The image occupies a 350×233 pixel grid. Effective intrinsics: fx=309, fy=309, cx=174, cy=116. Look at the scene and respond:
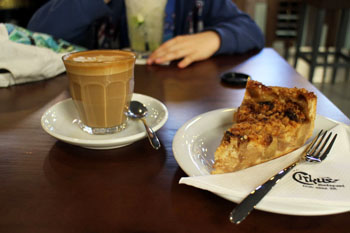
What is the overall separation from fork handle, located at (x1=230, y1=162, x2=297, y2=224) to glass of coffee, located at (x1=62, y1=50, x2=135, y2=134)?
37 centimetres

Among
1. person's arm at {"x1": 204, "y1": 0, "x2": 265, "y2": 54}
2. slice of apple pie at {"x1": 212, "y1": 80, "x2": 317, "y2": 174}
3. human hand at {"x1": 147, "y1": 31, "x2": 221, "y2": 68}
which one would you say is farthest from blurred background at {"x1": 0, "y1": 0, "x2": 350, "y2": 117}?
slice of apple pie at {"x1": 212, "y1": 80, "x2": 317, "y2": 174}

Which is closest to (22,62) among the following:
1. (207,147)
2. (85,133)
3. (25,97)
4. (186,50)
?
(25,97)

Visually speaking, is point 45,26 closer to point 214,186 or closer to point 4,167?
point 4,167

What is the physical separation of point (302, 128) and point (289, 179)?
158mm

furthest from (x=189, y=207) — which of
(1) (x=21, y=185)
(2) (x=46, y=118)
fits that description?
(2) (x=46, y=118)

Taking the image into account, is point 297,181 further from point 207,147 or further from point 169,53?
point 169,53

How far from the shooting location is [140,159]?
0.59 meters

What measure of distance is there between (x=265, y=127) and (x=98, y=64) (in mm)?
355

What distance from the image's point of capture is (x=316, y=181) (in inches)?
18.4

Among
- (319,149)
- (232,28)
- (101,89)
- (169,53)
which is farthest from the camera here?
(232,28)

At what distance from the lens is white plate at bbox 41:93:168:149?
60 centimetres

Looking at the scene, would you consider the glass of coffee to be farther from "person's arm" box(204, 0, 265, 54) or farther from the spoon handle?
"person's arm" box(204, 0, 265, 54)

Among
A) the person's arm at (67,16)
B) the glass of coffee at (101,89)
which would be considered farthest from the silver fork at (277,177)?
the person's arm at (67,16)

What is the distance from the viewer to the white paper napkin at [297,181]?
0.42 metres
